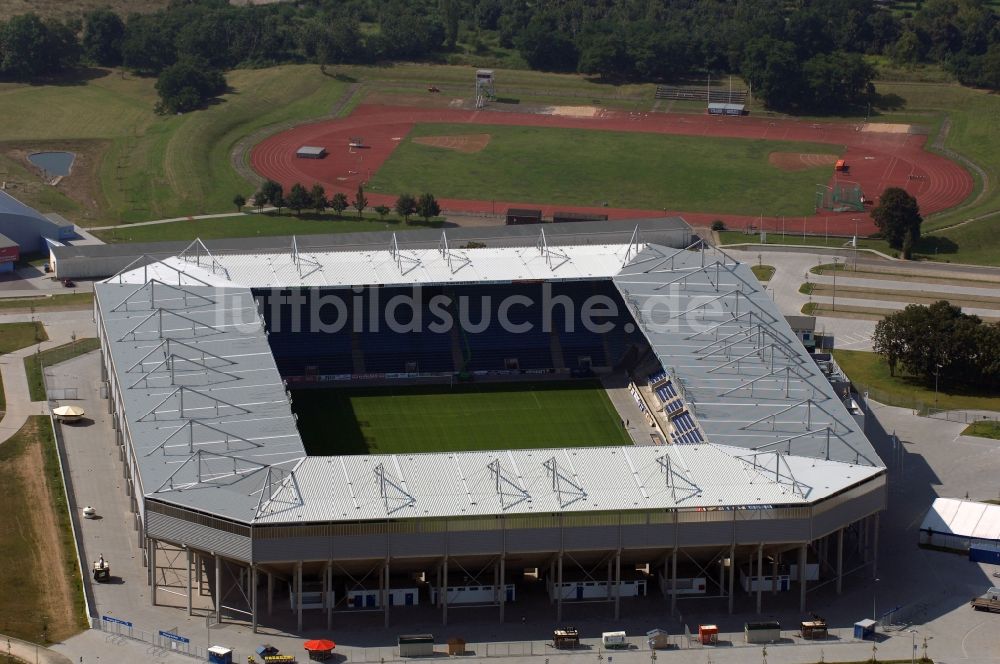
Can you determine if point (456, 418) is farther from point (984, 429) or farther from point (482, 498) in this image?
point (984, 429)

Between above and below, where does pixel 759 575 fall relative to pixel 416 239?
below

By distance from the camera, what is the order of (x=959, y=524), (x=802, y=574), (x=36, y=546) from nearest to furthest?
1. (x=802, y=574)
2. (x=36, y=546)
3. (x=959, y=524)

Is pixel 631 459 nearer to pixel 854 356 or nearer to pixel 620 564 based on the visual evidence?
pixel 620 564

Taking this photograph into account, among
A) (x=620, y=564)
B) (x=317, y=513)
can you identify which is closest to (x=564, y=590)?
(x=620, y=564)

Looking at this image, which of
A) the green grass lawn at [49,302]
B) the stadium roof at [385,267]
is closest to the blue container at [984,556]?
the stadium roof at [385,267]

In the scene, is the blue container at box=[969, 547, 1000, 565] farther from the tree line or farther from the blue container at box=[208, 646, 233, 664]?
the blue container at box=[208, 646, 233, 664]

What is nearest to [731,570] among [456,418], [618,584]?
[618,584]
